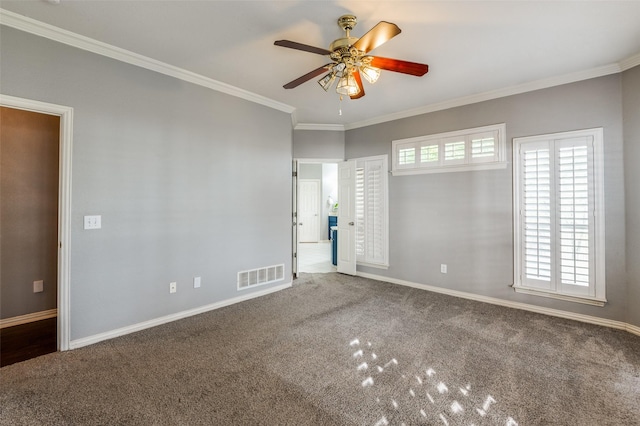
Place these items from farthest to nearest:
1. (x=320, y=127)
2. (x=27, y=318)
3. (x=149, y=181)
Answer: (x=320, y=127)
(x=27, y=318)
(x=149, y=181)

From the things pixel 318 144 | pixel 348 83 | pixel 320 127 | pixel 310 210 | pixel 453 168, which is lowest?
pixel 310 210

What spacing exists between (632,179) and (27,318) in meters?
6.80

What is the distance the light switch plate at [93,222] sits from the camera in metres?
2.63

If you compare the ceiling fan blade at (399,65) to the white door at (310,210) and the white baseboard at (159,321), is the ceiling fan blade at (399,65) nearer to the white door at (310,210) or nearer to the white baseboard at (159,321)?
the white baseboard at (159,321)

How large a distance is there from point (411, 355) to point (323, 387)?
92 centimetres

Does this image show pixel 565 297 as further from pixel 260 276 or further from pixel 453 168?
pixel 260 276

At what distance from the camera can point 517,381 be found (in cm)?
215

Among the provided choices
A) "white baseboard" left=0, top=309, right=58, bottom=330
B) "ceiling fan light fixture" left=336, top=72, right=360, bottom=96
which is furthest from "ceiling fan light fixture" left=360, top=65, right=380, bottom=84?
"white baseboard" left=0, top=309, right=58, bottom=330

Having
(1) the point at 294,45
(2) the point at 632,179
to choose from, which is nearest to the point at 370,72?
(1) the point at 294,45

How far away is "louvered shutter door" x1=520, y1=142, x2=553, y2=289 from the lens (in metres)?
3.44

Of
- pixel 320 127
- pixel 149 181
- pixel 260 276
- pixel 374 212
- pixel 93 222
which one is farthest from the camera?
pixel 320 127

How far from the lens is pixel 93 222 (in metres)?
2.67

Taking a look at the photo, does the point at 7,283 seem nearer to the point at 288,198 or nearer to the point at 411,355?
Answer: the point at 288,198

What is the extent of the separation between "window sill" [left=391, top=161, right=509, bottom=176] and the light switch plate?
4042mm
